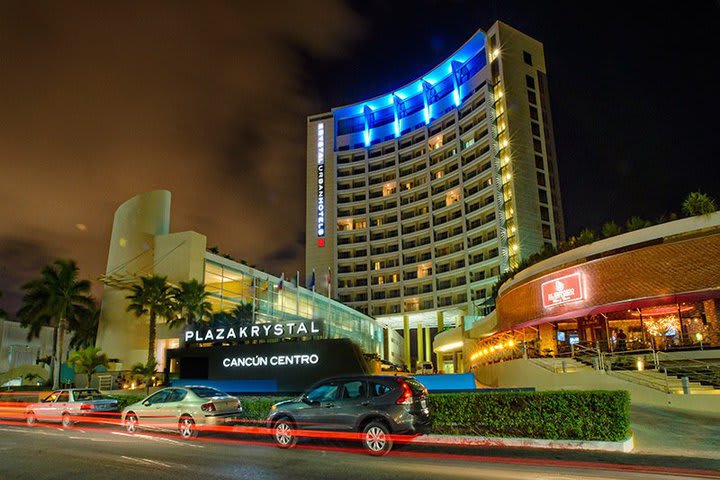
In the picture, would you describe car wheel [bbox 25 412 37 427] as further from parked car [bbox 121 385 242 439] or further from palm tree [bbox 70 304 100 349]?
palm tree [bbox 70 304 100 349]

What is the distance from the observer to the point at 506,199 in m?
75.4

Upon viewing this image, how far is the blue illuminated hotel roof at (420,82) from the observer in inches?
3393

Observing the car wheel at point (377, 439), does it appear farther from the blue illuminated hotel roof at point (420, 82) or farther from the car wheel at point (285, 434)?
the blue illuminated hotel roof at point (420, 82)

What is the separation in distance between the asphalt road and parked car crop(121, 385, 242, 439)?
3.14ft

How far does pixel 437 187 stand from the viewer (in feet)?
293

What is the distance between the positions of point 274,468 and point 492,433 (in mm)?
5298

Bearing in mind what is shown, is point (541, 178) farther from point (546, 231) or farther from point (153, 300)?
point (153, 300)

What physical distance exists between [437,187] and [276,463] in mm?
81551

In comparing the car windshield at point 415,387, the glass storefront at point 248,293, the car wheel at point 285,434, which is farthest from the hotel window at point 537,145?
the car wheel at point 285,434

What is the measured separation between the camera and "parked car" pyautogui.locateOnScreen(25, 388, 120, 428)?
1820cm

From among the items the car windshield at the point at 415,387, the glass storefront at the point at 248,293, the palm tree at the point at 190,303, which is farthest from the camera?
the glass storefront at the point at 248,293

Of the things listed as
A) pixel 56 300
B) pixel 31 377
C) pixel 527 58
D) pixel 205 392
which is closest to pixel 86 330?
pixel 31 377

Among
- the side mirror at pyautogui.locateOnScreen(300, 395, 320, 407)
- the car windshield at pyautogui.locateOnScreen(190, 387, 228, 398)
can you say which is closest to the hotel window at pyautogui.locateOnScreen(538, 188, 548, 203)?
the car windshield at pyautogui.locateOnScreen(190, 387, 228, 398)

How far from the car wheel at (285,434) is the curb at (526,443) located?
111 inches
